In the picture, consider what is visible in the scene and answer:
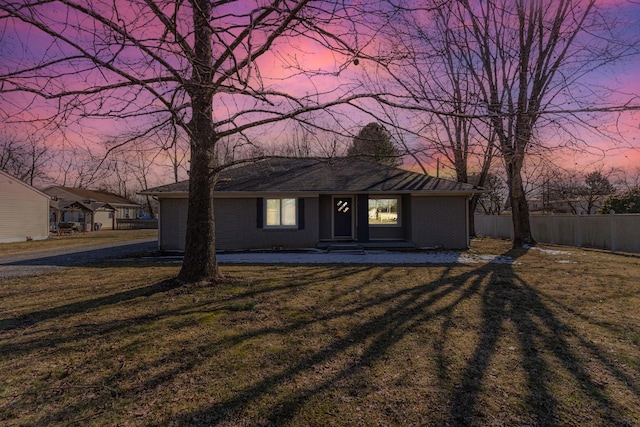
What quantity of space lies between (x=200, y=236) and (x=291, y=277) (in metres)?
2.41

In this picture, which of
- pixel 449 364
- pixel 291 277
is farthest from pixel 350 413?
pixel 291 277

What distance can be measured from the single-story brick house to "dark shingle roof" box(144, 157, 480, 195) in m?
0.04

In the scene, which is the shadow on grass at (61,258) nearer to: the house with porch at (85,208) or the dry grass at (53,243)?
the dry grass at (53,243)

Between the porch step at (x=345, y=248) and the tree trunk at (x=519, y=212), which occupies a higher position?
the tree trunk at (x=519, y=212)

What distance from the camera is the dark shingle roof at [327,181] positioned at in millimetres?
13945

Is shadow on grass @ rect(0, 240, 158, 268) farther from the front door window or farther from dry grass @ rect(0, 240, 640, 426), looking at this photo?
the front door window

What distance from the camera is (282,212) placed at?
14500mm

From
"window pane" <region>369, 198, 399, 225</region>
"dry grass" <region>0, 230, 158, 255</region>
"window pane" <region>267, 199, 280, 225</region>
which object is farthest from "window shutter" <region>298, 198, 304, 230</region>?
"dry grass" <region>0, 230, 158, 255</region>

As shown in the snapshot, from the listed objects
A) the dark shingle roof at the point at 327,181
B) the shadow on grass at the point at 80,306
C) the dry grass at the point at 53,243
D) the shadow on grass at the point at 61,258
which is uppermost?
the dark shingle roof at the point at 327,181

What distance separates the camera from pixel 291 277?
27.3 feet

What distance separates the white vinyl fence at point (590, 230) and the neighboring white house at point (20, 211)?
3040 cm

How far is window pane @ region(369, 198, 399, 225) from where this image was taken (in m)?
15.4

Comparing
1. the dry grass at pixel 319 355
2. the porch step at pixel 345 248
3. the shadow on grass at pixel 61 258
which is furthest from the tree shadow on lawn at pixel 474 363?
the shadow on grass at pixel 61 258

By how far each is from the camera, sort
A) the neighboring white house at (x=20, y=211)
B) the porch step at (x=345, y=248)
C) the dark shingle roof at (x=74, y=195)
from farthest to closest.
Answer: the dark shingle roof at (x=74, y=195) < the neighboring white house at (x=20, y=211) < the porch step at (x=345, y=248)
